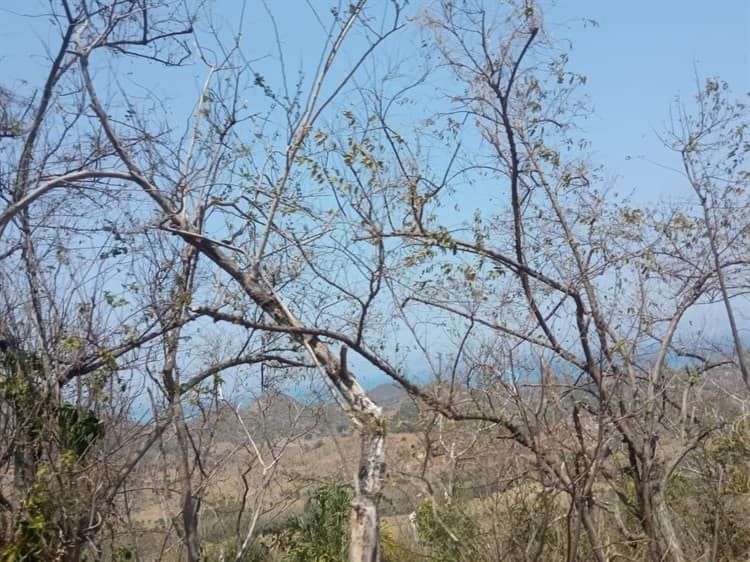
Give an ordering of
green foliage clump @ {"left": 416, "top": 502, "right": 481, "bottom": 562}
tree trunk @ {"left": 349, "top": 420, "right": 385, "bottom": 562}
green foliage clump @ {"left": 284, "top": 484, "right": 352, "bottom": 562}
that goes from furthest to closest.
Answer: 1. green foliage clump @ {"left": 284, "top": 484, "right": 352, "bottom": 562}
2. green foliage clump @ {"left": 416, "top": 502, "right": 481, "bottom": 562}
3. tree trunk @ {"left": 349, "top": 420, "right": 385, "bottom": 562}

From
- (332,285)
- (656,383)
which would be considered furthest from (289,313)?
(656,383)

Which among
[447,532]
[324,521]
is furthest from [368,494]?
[324,521]

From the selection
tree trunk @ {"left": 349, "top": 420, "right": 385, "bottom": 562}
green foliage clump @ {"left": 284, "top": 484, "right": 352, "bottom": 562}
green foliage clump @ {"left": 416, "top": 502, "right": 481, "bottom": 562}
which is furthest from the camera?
green foliage clump @ {"left": 284, "top": 484, "right": 352, "bottom": 562}

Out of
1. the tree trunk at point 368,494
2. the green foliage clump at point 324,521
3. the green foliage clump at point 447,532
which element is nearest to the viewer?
the tree trunk at point 368,494

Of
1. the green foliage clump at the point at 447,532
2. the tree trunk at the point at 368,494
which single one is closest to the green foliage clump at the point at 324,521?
the green foliage clump at the point at 447,532

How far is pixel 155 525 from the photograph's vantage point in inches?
261

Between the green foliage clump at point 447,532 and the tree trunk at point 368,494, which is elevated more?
the tree trunk at point 368,494

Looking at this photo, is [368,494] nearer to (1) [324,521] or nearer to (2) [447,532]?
(2) [447,532]

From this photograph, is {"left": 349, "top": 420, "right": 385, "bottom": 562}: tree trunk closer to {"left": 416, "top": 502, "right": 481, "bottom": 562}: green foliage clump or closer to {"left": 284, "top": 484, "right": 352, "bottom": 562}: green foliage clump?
{"left": 416, "top": 502, "right": 481, "bottom": 562}: green foliage clump

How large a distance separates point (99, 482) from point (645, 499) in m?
4.41

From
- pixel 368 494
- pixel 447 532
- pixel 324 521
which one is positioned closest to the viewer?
pixel 368 494

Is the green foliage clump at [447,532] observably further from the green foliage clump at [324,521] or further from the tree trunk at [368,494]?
the tree trunk at [368,494]

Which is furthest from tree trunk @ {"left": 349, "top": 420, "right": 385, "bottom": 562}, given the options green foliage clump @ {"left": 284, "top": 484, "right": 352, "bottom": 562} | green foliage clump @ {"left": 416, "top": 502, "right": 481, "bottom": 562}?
green foliage clump @ {"left": 284, "top": 484, "right": 352, "bottom": 562}

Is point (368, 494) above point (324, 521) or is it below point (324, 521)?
above
